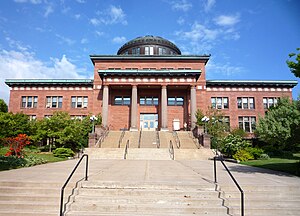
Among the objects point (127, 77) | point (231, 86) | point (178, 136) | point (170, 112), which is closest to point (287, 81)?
point (231, 86)

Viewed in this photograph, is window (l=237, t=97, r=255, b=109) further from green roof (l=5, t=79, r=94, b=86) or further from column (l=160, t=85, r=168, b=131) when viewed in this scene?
green roof (l=5, t=79, r=94, b=86)

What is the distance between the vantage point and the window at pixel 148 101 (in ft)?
129

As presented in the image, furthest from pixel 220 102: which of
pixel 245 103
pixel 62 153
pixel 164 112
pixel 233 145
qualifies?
pixel 62 153

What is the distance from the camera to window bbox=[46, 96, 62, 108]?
1588 inches

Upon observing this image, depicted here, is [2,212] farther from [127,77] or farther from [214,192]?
[127,77]

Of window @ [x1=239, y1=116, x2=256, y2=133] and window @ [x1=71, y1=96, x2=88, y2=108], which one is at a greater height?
window @ [x1=71, y1=96, x2=88, y2=108]

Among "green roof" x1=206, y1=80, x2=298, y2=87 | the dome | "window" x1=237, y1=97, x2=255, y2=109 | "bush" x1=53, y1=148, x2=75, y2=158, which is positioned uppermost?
the dome

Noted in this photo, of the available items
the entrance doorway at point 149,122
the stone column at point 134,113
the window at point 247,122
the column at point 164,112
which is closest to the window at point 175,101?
the entrance doorway at point 149,122

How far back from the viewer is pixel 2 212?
5957mm

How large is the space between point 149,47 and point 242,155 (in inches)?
1288

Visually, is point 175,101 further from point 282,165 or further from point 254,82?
point 282,165

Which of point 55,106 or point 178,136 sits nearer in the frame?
point 178,136

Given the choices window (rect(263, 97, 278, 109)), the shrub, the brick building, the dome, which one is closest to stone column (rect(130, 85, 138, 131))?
the brick building

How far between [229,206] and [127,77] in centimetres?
3132
